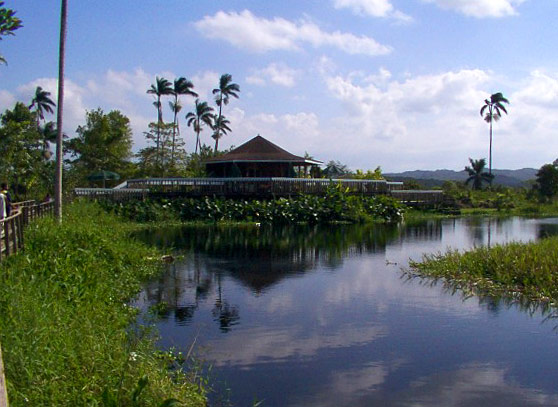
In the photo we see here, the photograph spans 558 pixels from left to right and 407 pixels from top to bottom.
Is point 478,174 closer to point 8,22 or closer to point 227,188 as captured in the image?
point 227,188

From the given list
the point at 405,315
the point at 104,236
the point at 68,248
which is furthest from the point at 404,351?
the point at 104,236

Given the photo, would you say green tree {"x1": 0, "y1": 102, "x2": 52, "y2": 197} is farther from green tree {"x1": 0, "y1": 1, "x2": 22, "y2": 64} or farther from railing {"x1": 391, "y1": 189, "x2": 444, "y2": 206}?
railing {"x1": 391, "y1": 189, "x2": 444, "y2": 206}

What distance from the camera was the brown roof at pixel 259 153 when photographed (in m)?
41.8

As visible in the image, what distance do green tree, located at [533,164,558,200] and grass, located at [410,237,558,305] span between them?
4300 centimetres

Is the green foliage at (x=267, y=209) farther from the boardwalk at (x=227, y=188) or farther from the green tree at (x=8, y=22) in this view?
the green tree at (x=8, y=22)

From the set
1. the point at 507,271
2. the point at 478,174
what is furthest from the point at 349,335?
the point at 478,174

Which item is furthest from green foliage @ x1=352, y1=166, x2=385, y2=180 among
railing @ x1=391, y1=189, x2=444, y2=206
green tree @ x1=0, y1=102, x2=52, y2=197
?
green tree @ x1=0, y1=102, x2=52, y2=197

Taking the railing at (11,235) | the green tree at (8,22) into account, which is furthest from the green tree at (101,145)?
the green tree at (8,22)

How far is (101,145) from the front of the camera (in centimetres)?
4625

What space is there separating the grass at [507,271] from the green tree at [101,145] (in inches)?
1346

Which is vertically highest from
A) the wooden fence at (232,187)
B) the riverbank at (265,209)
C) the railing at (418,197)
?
the wooden fence at (232,187)

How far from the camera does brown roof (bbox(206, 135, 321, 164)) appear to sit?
41812 millimetres

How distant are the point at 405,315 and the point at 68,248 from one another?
7104 mm

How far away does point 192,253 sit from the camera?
21.3 m
